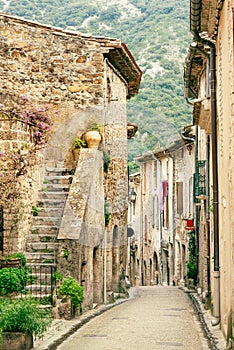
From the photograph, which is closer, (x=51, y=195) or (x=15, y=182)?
(x=15, y=182)

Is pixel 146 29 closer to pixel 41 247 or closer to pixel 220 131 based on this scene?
pixel 41 247

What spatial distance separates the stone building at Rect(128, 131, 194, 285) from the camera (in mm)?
27328

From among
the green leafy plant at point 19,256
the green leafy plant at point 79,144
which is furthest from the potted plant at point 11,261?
the green leafy plant at point 79,144

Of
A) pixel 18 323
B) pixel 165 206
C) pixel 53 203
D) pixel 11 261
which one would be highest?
pixel 165 206

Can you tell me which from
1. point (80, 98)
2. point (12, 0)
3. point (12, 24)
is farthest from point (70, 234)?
point (12, 0)

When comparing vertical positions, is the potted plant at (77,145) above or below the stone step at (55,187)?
above

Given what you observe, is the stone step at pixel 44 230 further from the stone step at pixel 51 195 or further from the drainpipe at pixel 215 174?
the drainpipe at pixel 215 174

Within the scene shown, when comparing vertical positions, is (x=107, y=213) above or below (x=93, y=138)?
below

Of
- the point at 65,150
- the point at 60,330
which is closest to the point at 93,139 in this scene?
Result: the point at 65,150

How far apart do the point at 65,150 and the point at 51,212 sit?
2.19 metres

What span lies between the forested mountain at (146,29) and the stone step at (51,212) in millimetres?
15547

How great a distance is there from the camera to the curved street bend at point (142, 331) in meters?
10.8

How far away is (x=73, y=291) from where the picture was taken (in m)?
13.2

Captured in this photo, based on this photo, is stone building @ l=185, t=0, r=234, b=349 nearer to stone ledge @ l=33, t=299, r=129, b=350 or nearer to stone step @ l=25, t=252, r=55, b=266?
stone ledge @ l=33, t=299, r=129, b=350
